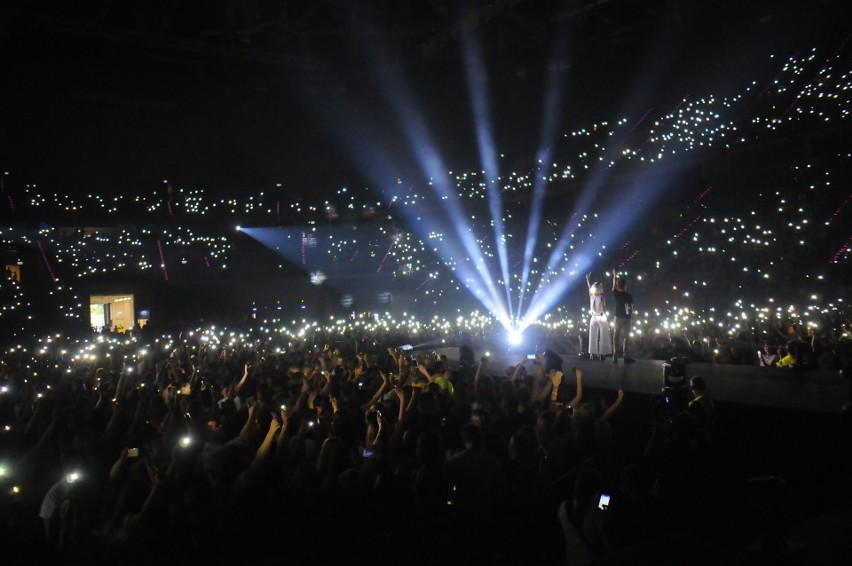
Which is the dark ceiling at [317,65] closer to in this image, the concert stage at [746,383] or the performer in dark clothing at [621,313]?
the performer in dark clothing at [621,313]

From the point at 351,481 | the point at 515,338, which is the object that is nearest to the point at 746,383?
the point at 351,481

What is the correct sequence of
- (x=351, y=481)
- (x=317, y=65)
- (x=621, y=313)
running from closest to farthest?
(x=351, y=481)
(x=621, y=313)
(x=317, y=65)

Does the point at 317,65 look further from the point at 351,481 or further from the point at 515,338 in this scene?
the point at 351,481

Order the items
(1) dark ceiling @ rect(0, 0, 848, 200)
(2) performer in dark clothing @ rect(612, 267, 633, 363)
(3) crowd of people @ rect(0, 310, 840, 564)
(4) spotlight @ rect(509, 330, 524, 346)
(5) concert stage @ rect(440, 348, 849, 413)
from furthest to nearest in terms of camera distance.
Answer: (4) spotlight @ rect(509, 330, 524, 346)
(1) dark ceiling @ rect(0, 0, 848, 200)
(2) performer in dark clothing @ rect(612, 267, 633, 363)
(5) concert stage @ rect(440, 348, 849, 413)
(3) crowd of people @ rect(0, 310, 840, 564)

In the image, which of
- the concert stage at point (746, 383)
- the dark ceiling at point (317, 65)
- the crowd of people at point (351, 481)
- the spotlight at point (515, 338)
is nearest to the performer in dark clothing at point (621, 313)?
the concert stage at point (746, 383)

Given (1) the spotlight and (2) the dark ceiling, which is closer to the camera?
(2) the dark ceiling

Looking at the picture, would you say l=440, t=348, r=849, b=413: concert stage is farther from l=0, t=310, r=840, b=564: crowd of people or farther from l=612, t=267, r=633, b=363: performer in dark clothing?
l=0, t=310, r=840, b=564: crowd of people

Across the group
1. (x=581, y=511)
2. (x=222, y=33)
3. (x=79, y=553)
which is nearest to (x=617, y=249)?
(x=222, y=33)

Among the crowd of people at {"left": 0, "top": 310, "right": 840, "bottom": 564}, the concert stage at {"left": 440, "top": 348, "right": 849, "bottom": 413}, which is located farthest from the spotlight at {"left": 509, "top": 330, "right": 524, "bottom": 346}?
the crowd of people at {"left": 0, "top": 310, "right": 840, "bottom": 564}

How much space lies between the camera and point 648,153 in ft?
52.0

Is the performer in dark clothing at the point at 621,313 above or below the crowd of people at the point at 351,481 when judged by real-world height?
above

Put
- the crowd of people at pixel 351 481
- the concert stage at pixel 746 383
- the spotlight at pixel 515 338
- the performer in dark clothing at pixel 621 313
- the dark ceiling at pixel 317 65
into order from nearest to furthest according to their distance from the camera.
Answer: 1. the crowd of people at pixel 351 481
2. the concert stage at pixel 746 383
3. the performer in dark clothing at pixel 621 313
4. the dark ceiling at pixel 317 65
5. the spotlight at pixel 515 338

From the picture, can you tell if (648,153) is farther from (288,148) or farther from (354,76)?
(288,148)

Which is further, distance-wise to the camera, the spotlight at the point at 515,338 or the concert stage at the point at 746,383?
the spotlight at the point at 515,338
